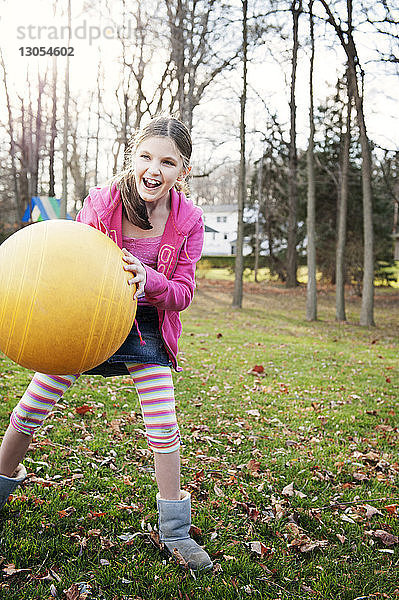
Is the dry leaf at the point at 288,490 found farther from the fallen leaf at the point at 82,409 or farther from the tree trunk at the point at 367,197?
the tree trunk at the point at 367,197

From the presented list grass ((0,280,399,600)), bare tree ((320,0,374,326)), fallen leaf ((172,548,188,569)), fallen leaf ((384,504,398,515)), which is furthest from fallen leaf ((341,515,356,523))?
bare tree ((320,0,374,326))

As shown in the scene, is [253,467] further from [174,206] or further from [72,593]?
[174,206]

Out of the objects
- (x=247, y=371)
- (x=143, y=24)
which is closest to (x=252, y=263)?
(x=143, y=24)

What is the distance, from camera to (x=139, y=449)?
4547 millimetres

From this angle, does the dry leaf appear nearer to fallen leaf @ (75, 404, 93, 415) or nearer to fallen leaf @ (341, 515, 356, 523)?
fallen leaf @ (341, 515, 356, 523)

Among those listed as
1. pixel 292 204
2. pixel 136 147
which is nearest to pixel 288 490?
pixel 136 147

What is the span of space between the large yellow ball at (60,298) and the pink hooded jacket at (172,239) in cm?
41

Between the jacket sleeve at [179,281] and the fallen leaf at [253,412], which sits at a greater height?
the jacket sleeve at [179,281]

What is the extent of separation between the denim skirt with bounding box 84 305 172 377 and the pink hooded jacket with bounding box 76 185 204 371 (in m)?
0.06

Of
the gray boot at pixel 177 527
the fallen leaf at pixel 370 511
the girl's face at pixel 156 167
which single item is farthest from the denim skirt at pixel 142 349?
the fallen leaf at pixel 370 511

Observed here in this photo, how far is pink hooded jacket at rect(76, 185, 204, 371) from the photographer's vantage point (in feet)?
9.96

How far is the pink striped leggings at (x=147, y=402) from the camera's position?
2.88 meters

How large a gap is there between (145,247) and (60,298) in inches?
32.4

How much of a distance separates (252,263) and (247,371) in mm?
27267
